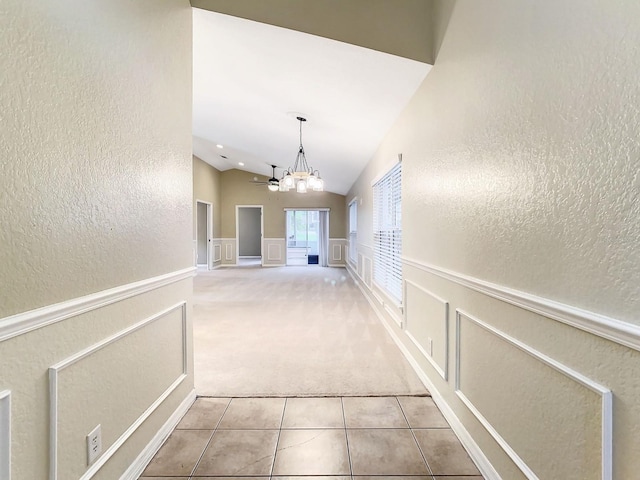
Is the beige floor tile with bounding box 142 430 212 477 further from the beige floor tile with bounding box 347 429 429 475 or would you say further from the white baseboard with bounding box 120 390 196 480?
the beige floor tile with bounding box 347 429 429 475

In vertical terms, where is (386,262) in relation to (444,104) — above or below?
below

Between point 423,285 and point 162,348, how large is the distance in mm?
1825

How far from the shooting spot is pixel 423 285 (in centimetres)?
243

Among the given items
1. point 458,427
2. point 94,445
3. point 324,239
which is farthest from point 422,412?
point 324,239

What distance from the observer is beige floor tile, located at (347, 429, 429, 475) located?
1.52 meters

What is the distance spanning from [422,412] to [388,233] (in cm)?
225

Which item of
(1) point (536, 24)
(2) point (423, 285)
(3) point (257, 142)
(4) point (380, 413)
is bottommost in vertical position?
(4) point (380, 413)

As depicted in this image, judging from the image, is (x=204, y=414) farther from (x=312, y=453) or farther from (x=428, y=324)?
(x=428, y=324)

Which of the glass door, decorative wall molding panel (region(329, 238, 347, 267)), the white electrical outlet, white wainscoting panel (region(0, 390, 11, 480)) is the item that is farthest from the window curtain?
white wainscoting panel (region(0, 390, 11, 480))

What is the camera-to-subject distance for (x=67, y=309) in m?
1.04

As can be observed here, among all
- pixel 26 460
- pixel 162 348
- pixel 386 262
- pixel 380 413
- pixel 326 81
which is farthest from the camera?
pixel 386 262

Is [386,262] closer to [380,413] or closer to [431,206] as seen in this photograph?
[431,206]

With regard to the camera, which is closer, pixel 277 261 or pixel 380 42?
pixel 380 42

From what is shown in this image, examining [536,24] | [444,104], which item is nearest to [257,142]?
[444,104]
